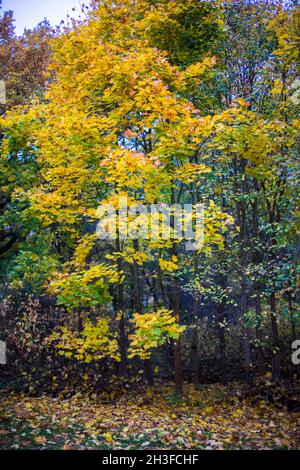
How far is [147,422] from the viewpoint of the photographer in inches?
301

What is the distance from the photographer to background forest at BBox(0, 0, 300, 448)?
7.73m

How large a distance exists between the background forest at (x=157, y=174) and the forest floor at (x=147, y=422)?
0.38ft

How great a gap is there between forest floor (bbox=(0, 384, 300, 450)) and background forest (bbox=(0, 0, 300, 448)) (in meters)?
0.11

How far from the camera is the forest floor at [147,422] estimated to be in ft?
20.7

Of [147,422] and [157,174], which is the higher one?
[157,174]

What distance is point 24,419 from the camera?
7.45 meters

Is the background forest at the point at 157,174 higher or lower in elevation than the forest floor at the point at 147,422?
higher

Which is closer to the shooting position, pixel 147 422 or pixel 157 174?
pixel 157 174

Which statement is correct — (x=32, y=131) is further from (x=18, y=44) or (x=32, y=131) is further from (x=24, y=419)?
(x=18, y=44)

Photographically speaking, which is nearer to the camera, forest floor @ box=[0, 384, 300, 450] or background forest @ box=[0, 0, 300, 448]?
forest floor @ box=[0, 384, 300, 450]

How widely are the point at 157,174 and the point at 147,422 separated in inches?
199

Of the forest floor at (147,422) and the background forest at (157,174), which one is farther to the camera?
the background forest at (157,174)

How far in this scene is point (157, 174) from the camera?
24.5ft
